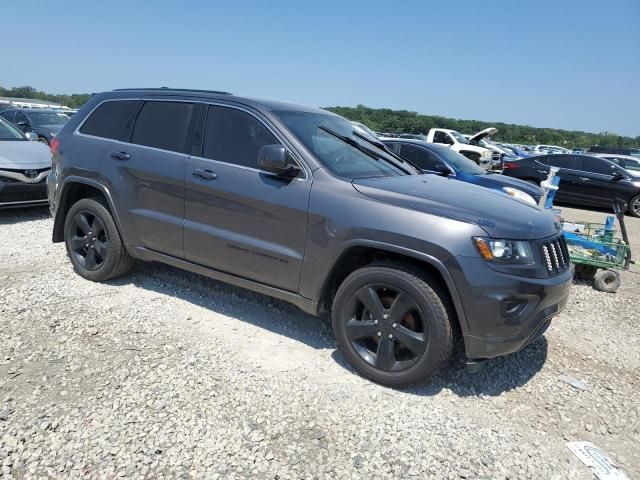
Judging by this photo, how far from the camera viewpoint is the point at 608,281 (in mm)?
5680

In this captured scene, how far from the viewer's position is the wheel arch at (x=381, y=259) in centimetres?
291

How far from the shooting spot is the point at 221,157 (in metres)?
3.78

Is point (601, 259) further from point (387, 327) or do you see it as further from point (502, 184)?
point (387, 327)

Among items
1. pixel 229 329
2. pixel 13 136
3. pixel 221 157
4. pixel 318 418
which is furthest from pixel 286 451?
pixel 13 136

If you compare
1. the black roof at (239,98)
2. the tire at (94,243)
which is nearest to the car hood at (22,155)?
the tire at (94,243)

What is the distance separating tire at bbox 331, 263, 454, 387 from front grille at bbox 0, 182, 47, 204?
18.5 feet

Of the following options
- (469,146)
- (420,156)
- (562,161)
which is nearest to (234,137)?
(420,156)

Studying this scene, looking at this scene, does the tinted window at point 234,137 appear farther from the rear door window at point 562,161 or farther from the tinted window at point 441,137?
the tinted window at point 441,137

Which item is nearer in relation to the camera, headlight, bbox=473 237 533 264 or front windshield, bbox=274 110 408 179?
headlight, bbox=473 237 533 264

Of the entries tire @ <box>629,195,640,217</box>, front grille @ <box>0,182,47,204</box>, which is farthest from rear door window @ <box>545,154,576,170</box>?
front grille @ <box>0,182,47,204</box>

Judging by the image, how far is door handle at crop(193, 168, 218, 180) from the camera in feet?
12.2

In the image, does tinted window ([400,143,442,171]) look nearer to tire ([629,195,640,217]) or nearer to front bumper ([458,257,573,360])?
front bumper ([458,257,573,360])

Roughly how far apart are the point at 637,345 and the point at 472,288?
2.43m

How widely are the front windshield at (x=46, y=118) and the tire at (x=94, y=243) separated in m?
11.7
